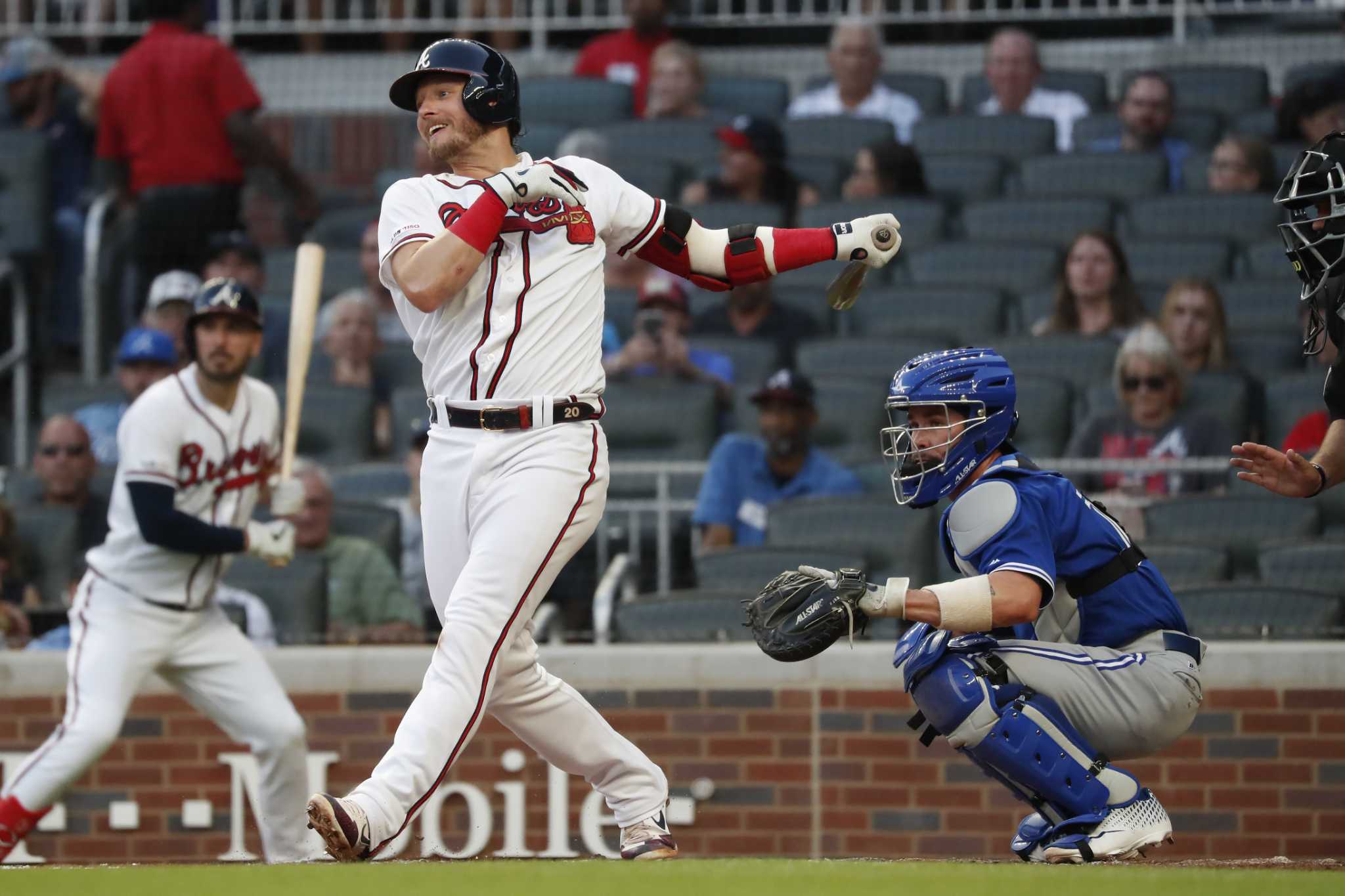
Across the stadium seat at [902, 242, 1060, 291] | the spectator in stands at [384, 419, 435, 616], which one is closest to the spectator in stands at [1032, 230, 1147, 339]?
the stadium seat at [902, 242, 1060, 291]

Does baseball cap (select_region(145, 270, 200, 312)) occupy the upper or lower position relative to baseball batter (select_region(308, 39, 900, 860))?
upper

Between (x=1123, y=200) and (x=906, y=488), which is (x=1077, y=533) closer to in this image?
(x=906, y=488)

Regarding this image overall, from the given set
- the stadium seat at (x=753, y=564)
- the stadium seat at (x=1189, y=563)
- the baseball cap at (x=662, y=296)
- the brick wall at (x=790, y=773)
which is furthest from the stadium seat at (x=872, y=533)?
the baseball cap at (x=662, y=296)

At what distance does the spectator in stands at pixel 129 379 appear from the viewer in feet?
26.3

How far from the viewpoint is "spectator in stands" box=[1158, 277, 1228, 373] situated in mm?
7730

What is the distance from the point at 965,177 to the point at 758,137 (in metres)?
Result: 1.11

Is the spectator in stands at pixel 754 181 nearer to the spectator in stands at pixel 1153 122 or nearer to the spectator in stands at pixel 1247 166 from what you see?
the spectator in stands at pixel 1153 122

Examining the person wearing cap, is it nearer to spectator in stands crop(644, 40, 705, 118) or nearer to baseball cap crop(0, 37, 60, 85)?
spectator in stands crop(644, 40, 705, 118)

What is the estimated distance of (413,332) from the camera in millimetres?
4582

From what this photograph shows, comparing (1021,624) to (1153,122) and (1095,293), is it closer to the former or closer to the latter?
(1095,293)

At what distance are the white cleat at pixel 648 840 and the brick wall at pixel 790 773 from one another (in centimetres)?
170

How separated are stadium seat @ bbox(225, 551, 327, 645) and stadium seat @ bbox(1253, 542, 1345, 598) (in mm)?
3273

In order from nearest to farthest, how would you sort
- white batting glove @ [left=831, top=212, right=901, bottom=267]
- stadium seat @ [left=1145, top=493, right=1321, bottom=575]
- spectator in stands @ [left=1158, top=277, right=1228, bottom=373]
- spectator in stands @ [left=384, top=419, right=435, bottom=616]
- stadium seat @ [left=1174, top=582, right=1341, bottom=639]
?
1. white batting glove @ [left=831, top=212, right=901, bottom=267]
2. stadium seat @ [left=1174, top=582, right=1341, bottom=639]
3. stadium seat @ [left=1145, top=493, right=1321, bottom=575]
4. spectator in stands @ [left=384, top=419, right=435, bottom=616]
5. spectator in stands @ [left=1158, top=277, right=1228, bottom=373]

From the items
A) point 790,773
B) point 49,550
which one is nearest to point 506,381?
point 790,773
